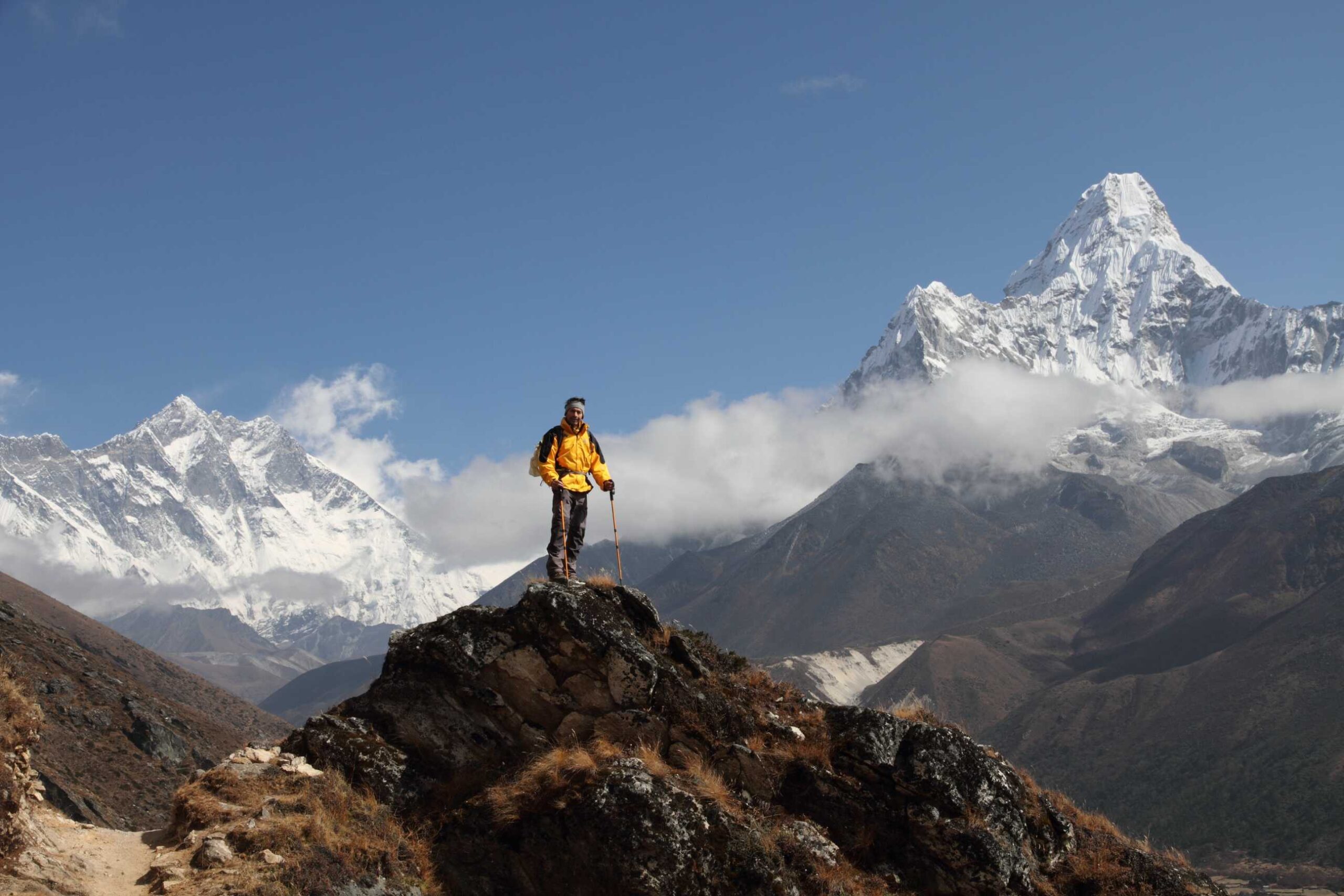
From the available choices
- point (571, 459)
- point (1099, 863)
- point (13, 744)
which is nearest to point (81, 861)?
point (13, 744)

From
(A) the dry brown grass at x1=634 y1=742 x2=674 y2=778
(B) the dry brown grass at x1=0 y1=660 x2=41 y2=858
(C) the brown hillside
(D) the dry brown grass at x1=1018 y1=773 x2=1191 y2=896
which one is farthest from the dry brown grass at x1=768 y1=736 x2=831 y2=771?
(C) the brown hillside

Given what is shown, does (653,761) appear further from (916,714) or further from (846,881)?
(916,714)

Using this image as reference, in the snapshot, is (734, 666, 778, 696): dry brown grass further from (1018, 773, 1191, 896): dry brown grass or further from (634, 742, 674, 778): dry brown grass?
(1018, 773, 1191, 896): dry brown grass

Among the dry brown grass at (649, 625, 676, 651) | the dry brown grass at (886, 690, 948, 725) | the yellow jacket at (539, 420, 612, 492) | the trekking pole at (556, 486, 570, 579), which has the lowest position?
the dry brown grass at (886, 690, 948, 725)

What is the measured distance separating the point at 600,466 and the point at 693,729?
6345 millimetres

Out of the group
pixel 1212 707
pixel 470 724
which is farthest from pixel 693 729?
pixel 1212 707

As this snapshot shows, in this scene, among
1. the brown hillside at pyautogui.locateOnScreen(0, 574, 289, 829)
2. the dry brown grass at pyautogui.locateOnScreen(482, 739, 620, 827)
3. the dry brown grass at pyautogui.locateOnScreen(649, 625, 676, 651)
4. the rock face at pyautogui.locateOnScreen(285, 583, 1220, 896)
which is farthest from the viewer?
the brown hillside at pyautogui.locateOnScreen(0, 574, 289, 829)

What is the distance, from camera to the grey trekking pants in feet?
73.6

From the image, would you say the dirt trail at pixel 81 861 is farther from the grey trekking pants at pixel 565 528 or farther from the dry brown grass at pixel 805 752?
the dry brown grass at pixel 805 752

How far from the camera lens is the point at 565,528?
2283 cm

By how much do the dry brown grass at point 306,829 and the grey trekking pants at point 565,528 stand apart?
581cm

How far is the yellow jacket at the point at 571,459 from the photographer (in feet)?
74.5

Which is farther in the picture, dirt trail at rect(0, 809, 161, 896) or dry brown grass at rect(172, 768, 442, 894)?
dry brown grass at rect(172, 768, 442, 894)

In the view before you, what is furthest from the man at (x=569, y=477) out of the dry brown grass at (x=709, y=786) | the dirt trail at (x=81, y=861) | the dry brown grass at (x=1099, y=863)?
the dry brown grass at (x=1099, y=863)
